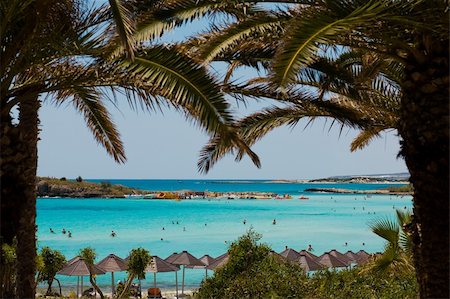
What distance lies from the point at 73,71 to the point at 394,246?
235 inches

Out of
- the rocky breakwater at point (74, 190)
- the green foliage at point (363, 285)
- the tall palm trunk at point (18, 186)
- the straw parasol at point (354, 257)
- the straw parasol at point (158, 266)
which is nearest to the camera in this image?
the tall palm trunk at point (18, 186)

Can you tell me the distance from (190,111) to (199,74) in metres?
0.45

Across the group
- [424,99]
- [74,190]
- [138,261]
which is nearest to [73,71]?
[424,99]

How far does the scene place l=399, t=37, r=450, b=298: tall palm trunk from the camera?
19.6ft

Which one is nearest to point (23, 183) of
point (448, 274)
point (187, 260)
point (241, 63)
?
point (241, 63)

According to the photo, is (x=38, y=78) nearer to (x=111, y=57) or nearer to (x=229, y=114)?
(x=111, y=57)

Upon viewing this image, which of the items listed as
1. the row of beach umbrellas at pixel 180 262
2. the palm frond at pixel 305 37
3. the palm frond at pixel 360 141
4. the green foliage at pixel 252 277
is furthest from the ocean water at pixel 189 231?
the palm frond at pixel 305 37

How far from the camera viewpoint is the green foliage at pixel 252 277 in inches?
361

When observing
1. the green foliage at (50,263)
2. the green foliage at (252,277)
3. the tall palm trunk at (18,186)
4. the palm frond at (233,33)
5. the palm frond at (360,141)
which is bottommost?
the green foliage at (50,263)

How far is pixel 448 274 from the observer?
608 cm

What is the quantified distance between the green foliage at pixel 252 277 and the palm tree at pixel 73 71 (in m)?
3.55

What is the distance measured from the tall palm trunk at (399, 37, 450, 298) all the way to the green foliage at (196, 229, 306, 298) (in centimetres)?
286

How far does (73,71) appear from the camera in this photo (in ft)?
21.5

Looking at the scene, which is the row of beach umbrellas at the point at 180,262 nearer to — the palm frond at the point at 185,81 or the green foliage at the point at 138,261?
the green foliage at the point at 138,261
